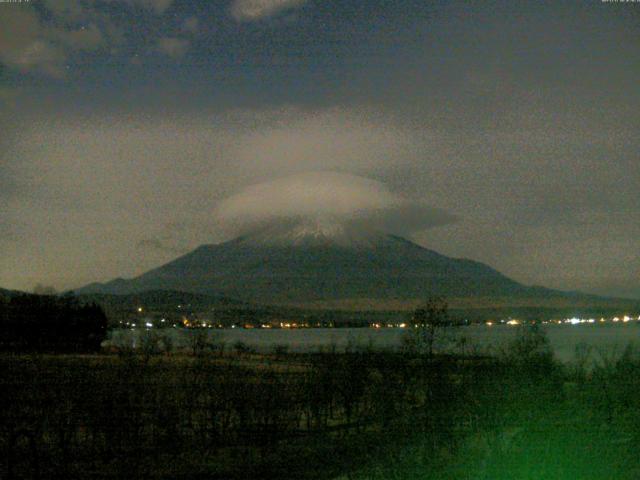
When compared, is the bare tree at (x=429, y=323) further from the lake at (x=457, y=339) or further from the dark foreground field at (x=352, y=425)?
the dark foreground field at (x=352, y=425)

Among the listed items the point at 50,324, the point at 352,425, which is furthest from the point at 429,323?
the point at 50,324

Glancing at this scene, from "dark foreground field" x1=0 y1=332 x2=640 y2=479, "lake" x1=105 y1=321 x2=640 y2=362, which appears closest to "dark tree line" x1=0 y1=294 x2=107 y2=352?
"lake" x1=105 y1=321 x2=640 y2=362

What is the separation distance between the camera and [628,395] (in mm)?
14125

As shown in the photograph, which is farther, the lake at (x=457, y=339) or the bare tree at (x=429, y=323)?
the bare tree at (x=429, y=323)

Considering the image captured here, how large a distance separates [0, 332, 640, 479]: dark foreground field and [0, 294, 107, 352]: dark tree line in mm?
17736

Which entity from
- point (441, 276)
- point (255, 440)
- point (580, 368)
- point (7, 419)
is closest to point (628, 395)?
point (580, 368)

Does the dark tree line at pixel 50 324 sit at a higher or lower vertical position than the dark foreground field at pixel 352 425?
higher

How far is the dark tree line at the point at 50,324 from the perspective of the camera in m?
37.8

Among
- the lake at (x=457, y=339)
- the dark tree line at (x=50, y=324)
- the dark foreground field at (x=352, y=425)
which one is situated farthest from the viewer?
→ the dark tree line at (x=50, y=324)

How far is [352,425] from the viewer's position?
18.7 m

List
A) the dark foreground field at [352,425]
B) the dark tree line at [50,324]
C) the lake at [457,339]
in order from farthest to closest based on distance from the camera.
A: the dark tree line at [50,324]
the lake at [457,339]
the dark foreground field at [352,425]

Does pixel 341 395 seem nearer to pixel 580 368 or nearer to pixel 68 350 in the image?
pixel 580 368

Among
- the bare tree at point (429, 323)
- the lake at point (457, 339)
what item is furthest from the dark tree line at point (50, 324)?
the bare tree at point (429, 323)

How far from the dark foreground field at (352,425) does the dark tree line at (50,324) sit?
17736mm
